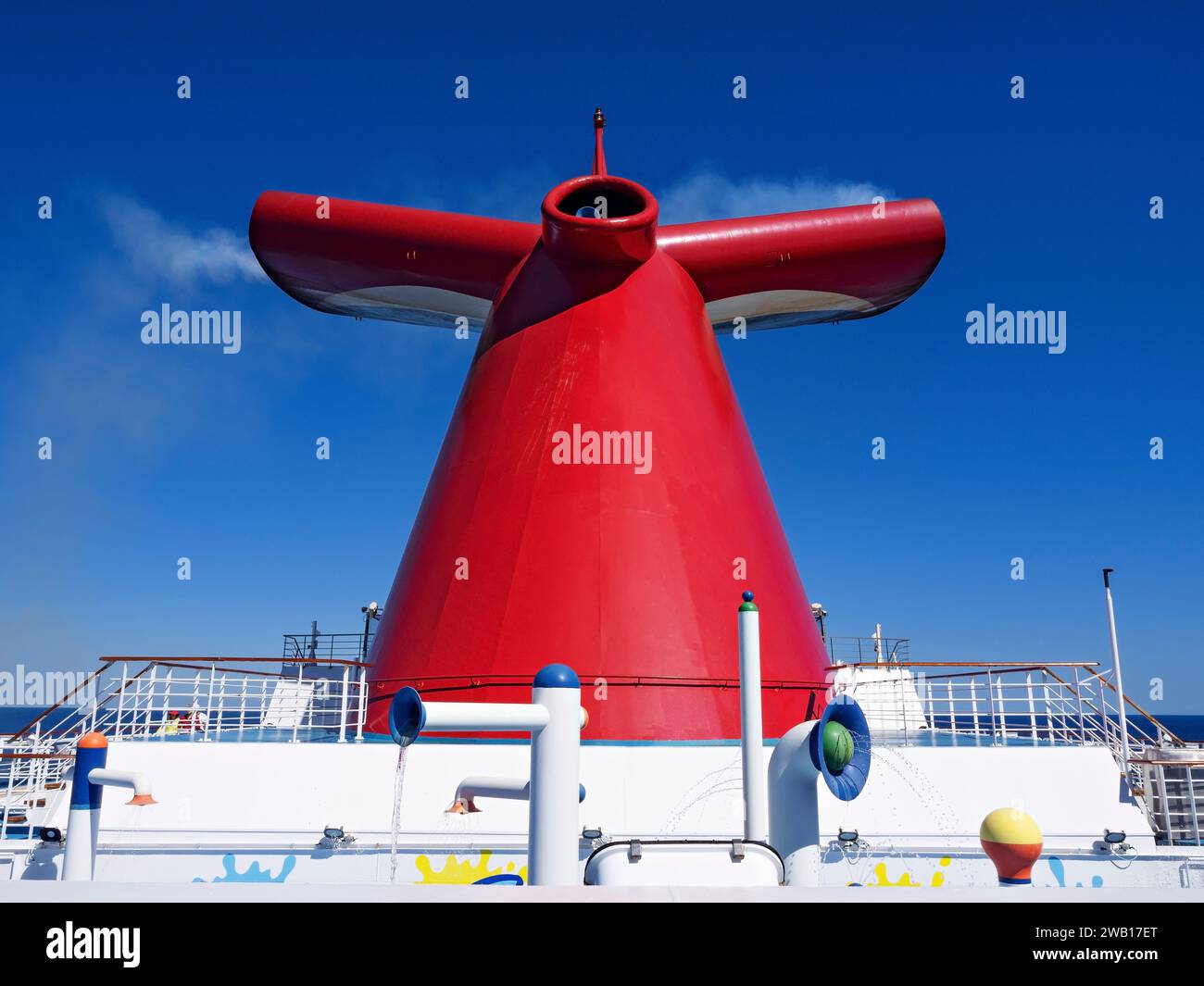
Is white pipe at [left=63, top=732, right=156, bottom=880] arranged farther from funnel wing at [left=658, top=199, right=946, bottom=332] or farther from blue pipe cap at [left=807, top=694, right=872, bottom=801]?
funnel wing at [left=658, top=199, right=946, bottom=332]

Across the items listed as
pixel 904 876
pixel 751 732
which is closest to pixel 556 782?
pixel 751 732

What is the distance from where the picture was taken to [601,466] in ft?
22.5

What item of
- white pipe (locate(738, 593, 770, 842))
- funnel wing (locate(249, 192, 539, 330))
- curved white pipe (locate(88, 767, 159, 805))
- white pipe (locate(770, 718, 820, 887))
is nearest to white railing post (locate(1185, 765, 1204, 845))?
white pipe (locate(738, 593, 770, 842))

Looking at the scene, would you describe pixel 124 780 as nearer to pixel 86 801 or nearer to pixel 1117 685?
pixel 86 801

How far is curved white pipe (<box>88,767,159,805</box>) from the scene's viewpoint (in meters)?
3.88

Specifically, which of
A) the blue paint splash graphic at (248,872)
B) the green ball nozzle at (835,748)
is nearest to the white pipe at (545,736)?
the green ball nozzle at (835,748)

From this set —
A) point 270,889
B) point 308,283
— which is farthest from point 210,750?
point 270,889

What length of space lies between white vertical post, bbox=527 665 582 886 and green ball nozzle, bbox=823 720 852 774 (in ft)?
3.66

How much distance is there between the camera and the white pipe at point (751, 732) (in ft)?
11.6

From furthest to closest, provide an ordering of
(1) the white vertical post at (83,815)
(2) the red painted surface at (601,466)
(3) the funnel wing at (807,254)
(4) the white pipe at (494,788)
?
(3) the funnel wing at (807,254), (2) the red painted surface at (601,466), (1) the white vertical post at (83,815), (4) the white pipe at (494,788)

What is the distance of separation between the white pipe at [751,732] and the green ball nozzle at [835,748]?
1.27ft

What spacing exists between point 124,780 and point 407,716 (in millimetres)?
2353

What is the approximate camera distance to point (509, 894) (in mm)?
1326

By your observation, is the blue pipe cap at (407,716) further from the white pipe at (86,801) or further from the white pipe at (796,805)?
the white pipe at (86,801)
